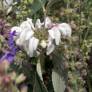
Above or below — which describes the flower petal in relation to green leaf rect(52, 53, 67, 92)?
above

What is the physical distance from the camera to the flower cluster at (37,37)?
1480 millimetres

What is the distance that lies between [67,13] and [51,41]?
0.79ft

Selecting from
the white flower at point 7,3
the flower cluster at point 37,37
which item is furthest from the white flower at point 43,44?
the white flower at point 7,3

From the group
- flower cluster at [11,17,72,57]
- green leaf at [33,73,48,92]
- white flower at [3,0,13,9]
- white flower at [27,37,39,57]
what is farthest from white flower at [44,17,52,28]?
white flower at [3,0,13,9]

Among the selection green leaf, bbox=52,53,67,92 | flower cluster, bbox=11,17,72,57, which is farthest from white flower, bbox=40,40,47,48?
green leaf, bbox=52,53,67,92

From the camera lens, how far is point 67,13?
5.54 feet

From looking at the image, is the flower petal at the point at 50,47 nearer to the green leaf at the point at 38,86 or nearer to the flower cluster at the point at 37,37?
the flower cluster at the point at 37,37

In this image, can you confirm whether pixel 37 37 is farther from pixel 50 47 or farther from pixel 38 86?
pixel 38 86

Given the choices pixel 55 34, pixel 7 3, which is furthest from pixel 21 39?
pixel 7 3

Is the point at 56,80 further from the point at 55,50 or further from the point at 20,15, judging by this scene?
the point at 20,15

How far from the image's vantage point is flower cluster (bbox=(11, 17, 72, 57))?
4.86ft

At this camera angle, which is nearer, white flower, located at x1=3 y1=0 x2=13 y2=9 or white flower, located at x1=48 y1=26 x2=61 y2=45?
white flower, located at x1=48 y1=26 x2=61 y2=45

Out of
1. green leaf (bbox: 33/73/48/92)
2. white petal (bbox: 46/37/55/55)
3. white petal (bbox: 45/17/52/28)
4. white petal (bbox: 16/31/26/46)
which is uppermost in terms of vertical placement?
white petal (bbox: 45/17/52/28)

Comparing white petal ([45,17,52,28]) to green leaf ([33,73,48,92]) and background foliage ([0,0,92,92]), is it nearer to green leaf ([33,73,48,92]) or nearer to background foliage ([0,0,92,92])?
background foliage ([0,0,92,92])
